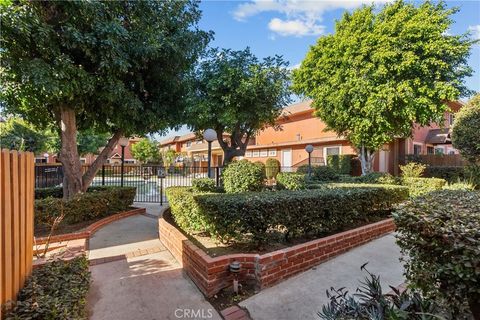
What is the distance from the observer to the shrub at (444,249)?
1741mm

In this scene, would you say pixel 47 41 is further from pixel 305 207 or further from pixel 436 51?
pixel 436 51

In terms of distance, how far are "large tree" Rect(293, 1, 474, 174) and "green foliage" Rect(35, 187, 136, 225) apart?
1021 cm

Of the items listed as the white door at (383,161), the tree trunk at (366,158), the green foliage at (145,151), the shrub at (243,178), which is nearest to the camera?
Result: the shrub at (243,178)

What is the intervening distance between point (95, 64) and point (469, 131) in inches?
529

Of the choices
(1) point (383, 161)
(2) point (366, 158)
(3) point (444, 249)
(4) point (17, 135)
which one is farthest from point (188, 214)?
(4) point (17, 135)

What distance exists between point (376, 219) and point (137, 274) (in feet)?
17.0

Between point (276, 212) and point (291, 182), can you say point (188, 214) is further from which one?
point (291, 182)

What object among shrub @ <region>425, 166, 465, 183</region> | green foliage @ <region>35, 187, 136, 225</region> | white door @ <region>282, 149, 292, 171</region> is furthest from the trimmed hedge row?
white door @ <region>282, 149, 292, 171</region>

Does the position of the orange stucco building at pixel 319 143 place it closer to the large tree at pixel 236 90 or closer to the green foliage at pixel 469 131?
the green foliage at pixel 469 131

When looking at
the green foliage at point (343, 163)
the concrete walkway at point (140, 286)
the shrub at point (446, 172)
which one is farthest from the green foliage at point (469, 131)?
the concrete walkway at point (140, 286)

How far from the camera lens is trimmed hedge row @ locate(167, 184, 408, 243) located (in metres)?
3.69

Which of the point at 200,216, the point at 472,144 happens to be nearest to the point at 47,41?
the point at 200,216

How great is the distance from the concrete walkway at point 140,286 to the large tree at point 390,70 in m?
10.6

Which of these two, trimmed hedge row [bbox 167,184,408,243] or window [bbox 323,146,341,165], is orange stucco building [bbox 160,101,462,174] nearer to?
window [bbox 323,146,341,165]
